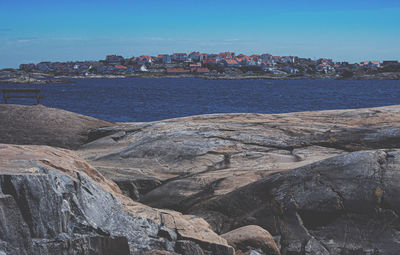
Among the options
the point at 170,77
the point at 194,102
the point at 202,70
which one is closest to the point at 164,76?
the point at 170,77

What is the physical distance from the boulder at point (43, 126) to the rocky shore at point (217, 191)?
184 cm

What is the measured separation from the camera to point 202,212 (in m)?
6.32

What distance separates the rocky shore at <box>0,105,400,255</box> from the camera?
156 inches

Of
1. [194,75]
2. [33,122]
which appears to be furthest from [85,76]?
[33,122]

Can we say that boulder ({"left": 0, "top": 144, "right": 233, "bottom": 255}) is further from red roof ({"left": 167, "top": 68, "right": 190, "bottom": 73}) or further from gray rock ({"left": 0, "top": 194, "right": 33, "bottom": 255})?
red roof ({"left": 167, "top": 68, "right": 190, "bottom": 73})

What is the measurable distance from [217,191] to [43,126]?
7.49m

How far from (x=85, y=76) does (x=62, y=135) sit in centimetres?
18057

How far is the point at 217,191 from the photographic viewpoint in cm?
684

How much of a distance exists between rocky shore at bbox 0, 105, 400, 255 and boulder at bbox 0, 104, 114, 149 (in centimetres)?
184

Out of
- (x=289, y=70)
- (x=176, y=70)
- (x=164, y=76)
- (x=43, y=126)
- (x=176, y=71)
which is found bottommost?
(x=164, y=76)

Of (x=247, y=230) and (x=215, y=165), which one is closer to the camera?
(x=247, y=230)

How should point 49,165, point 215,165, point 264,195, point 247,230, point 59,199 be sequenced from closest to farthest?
point 59,199 < point 49,165 < point 247,230 < point 264,195 < point 215,165

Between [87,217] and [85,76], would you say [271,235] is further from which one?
[85,76]

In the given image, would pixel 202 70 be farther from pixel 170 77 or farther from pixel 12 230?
pixel 12 230
